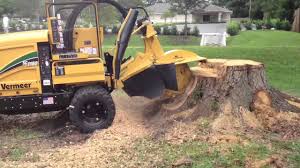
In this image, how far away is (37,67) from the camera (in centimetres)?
822

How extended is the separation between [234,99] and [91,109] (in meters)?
2.34

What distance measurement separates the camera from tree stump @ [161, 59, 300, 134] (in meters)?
7.98

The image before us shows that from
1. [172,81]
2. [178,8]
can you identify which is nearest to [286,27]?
[178,8]

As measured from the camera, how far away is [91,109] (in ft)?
27.6

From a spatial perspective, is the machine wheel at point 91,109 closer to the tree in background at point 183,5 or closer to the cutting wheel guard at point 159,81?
the cutting wheel guard at point 159,81

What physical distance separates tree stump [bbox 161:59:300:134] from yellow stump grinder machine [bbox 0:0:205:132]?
1.74 ft

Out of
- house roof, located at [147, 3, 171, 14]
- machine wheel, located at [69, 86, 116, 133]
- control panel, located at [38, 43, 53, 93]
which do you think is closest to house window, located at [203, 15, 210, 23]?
house roof, located at [147, 3, 171, 14]

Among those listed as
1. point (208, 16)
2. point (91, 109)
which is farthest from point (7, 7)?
point (91, 109)

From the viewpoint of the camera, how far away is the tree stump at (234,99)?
7.98 m

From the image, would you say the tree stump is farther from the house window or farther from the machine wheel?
the house window

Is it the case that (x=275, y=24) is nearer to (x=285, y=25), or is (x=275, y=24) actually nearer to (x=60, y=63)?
(x=285, y=25)

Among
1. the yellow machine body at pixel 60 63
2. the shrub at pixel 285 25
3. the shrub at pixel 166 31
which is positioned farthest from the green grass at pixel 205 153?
the shrub at pixel 285 25

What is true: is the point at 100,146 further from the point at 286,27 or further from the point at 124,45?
the point at 286,27

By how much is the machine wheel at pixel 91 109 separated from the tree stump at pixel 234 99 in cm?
104
